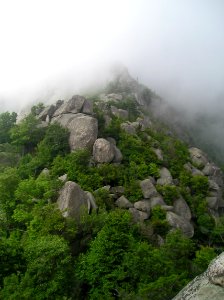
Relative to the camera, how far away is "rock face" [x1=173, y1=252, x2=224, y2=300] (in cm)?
1118

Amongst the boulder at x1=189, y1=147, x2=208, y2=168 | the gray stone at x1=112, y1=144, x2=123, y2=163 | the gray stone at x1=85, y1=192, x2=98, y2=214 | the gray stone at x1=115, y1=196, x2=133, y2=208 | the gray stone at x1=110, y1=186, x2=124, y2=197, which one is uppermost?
the gray stone at x1=85, y1=192, x2=98, y2=214

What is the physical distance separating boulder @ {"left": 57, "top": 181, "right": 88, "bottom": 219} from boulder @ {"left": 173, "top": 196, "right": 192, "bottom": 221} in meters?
17.0

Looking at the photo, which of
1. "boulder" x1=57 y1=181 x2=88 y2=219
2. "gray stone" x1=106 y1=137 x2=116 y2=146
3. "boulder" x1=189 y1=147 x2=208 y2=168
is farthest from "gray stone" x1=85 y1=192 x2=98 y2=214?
"boulder" x1=189 y1=147 x2=208 y2=168

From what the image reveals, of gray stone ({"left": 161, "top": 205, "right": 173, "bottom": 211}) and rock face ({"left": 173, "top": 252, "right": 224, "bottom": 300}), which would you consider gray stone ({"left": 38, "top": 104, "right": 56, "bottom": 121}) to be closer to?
gray stone ({"left": 161, "top": 205, "right": 173, "bottom": 211})

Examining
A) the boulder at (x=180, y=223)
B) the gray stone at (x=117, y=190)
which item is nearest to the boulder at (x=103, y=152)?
the gray stone at (x=117, y=190)

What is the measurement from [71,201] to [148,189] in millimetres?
15708

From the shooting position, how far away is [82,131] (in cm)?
5422

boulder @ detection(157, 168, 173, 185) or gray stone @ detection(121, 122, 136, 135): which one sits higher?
gray stone @ detection(121, 122, 136, 135)

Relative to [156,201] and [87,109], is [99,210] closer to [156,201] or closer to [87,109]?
[156,201]

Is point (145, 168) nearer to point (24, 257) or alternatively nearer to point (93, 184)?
point (93, 184)

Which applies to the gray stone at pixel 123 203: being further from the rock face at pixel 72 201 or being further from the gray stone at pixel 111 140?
the gray stone at pixel 111 140

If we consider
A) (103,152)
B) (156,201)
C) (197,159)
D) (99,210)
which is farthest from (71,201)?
(197,159)

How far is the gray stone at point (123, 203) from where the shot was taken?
4422 cm

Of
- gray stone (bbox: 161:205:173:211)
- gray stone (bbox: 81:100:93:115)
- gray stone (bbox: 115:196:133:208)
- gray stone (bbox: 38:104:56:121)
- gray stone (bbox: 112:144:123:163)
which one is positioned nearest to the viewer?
gray stone (bbox: 115:196:133:208)
